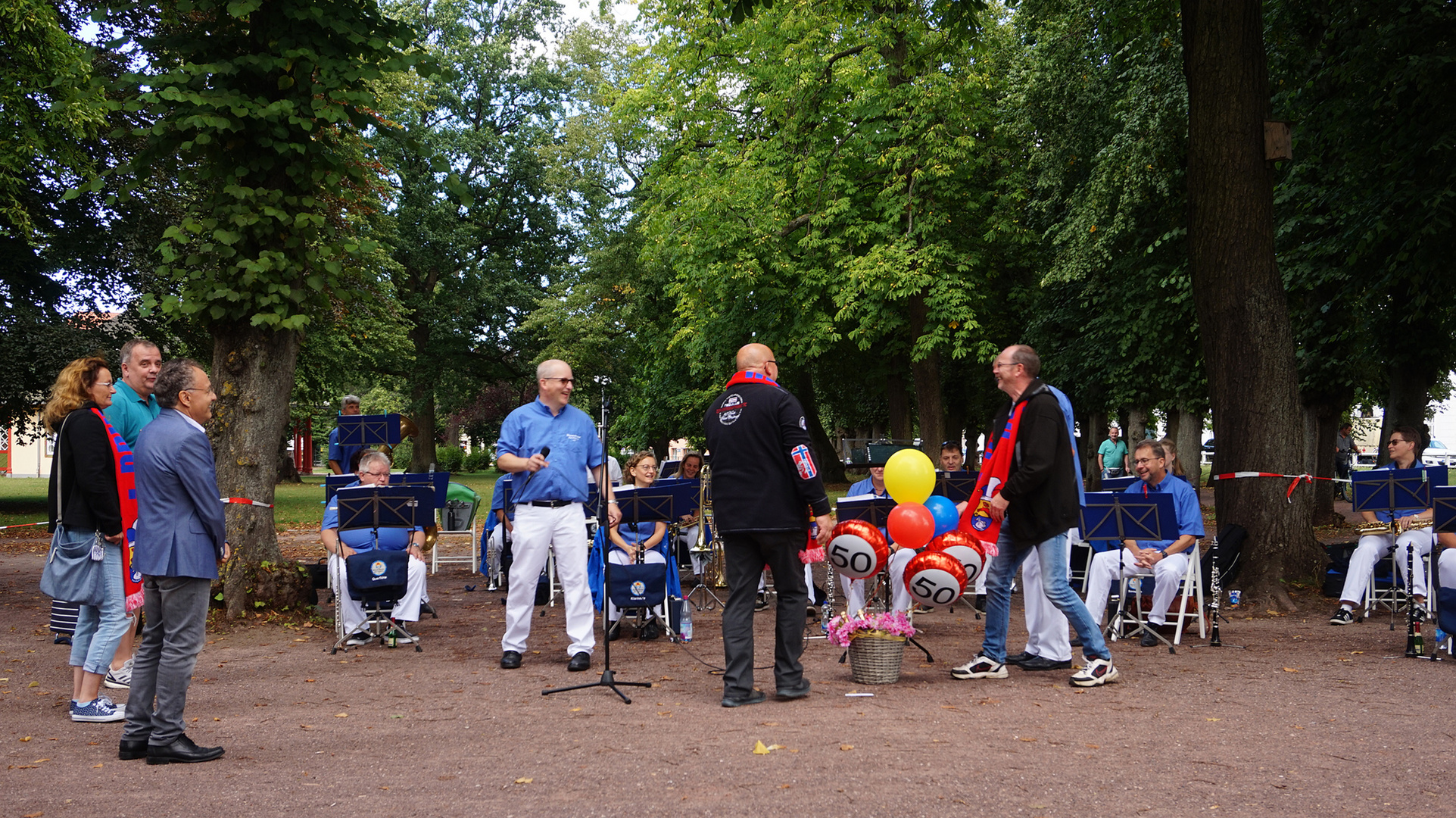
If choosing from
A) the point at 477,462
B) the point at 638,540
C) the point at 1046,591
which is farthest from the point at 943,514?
the point at 477,462

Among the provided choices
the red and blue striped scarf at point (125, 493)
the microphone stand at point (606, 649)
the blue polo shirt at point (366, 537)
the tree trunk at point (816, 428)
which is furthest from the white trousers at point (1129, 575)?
the tree trunk at point (816, 428)

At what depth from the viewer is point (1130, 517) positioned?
8.53 meters

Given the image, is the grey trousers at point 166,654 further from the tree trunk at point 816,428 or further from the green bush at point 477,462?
the green bush at point 477,462

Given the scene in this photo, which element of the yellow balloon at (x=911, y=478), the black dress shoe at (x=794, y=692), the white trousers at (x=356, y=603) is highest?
the yellow balloon at (x=911, y=478)

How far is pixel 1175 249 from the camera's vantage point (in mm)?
20000

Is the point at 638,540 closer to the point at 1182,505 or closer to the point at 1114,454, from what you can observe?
the point at 1182,505

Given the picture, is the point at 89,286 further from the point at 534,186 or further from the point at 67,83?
the point at 534,186

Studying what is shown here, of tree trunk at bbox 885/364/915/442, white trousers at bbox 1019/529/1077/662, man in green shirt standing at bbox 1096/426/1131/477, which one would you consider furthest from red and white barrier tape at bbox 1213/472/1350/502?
tree trunk at bbox 885/364/915/442

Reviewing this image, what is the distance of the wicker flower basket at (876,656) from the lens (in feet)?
23.3

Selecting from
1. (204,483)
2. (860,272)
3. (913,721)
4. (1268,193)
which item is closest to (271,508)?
(204,483)

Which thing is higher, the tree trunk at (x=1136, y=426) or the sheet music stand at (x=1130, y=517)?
the tree trunk at (x=1136, y=426)

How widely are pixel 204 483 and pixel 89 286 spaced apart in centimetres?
2042

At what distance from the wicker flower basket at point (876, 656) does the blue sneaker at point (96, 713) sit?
4.18m

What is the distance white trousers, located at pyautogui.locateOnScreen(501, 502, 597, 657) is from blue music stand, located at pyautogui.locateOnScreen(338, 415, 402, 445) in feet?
21.1
